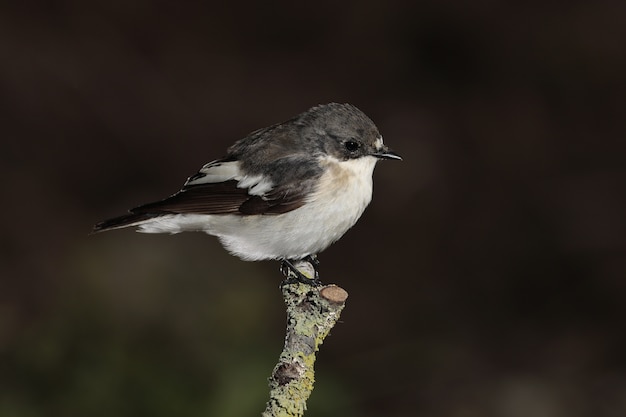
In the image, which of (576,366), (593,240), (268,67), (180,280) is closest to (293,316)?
(180,280)

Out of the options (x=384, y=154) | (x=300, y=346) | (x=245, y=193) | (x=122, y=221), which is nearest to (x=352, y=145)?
(x=384, y=154)

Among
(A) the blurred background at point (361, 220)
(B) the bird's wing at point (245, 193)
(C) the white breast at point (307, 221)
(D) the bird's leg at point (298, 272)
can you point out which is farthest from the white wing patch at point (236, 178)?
(A) the blurred background at point (361, 220)

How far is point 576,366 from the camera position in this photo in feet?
26.9

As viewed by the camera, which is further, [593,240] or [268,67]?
[268,67]

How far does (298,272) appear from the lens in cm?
466

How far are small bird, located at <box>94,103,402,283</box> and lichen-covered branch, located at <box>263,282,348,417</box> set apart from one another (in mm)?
419

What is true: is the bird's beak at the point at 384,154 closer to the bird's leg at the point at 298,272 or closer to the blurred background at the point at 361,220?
the bird's leg at the point at 298,272

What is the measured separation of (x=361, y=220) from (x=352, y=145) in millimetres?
4725

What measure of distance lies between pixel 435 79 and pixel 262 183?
689 centimetres

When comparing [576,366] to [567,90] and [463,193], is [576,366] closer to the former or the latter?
[463,193]

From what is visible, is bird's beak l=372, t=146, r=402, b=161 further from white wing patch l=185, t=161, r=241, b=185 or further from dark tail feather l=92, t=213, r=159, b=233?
dark tail feather l=92, t=213, r=159, b=233

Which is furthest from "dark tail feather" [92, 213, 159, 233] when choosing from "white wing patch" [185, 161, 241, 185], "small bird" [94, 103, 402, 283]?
"white wing patch" [185, 161, 241, 185]

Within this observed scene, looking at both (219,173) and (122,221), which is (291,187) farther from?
(122,221)

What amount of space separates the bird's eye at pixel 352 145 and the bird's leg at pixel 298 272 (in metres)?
0.68
